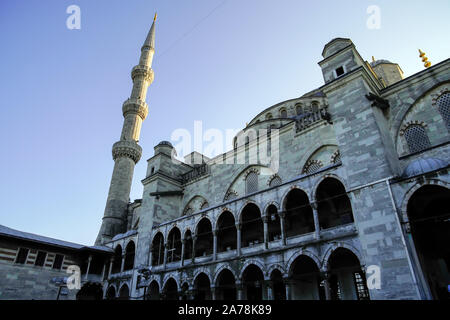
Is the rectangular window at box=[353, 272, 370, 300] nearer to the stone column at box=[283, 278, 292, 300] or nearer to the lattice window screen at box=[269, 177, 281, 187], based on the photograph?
the stone column at box=[283, 278, 292, 300]

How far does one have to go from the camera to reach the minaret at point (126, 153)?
96.0 ft

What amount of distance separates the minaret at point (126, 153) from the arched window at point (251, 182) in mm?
14879

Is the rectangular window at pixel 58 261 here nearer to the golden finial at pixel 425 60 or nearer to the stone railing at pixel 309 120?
the stone railing at pixel 309 120

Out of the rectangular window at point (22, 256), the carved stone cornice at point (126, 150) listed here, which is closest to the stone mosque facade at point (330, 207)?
the rectangular window at point (22, 256)

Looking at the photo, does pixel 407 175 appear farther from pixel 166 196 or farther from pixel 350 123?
pixel 166 196

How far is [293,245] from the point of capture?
1391 cm

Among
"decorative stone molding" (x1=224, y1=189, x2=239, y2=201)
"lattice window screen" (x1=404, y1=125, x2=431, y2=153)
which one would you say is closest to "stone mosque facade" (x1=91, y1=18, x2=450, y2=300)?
"lattice window screen" (x1=404, y1=125, x2=431, y2=153)

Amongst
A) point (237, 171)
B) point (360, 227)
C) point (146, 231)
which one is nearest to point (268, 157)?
point (237, 171)

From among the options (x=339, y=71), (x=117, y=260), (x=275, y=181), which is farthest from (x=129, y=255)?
(x=339, y=71)

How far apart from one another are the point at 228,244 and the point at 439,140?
13251 mm

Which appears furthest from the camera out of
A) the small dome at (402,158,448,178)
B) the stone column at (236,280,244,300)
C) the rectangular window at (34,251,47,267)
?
the rectangular window at (34,251,47,267)

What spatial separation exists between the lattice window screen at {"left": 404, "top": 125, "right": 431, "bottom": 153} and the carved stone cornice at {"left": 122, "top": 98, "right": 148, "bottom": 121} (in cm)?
2750

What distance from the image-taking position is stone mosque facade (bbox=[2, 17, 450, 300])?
451 inches

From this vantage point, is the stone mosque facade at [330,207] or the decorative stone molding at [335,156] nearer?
the stone mosque facade at [330,207]
